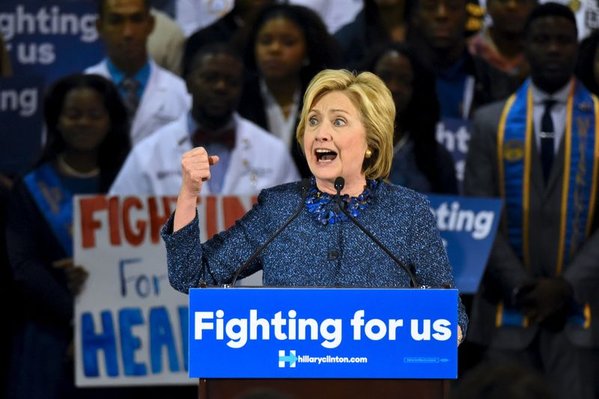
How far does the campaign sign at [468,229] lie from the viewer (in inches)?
262

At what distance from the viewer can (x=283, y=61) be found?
276 inches

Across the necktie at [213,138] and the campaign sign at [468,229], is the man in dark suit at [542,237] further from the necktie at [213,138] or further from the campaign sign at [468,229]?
the necktie at [213,138]

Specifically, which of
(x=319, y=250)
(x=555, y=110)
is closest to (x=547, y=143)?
(x=555, y=110)

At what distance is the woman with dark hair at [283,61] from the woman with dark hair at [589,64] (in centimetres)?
119

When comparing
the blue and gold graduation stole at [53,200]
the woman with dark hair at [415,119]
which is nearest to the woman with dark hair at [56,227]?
the blue and gold graduation stole at [53,200]

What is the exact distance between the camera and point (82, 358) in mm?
6613

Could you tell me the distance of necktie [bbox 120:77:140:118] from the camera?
274 inches

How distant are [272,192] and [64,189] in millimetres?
2975

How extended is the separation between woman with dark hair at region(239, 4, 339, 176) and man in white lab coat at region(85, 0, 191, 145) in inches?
13.2

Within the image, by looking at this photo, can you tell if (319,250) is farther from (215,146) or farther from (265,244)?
(215,146)

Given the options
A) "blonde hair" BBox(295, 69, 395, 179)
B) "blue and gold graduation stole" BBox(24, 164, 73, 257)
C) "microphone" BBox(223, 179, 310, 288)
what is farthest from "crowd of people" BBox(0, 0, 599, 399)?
"microphone" BBox(223, 179, 310, 288)

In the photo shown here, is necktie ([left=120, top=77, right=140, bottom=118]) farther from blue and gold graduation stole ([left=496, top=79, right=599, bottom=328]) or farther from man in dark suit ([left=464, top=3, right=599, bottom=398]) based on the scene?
blue and gold graduation stole ([left=496, top=79, right=599, bottom=328])

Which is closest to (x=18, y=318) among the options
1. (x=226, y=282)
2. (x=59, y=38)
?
(x=59, y=38)

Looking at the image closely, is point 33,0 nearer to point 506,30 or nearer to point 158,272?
point 158,272
